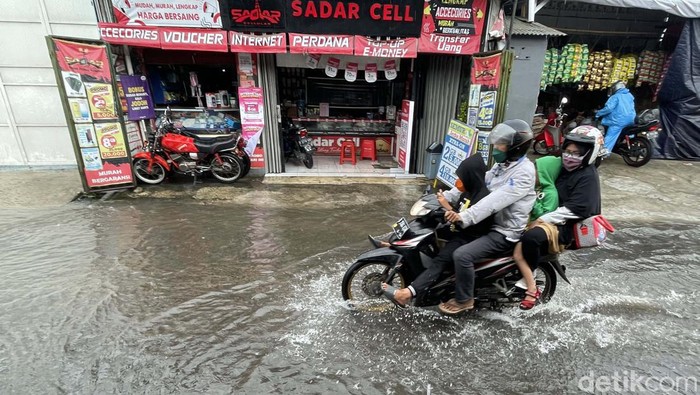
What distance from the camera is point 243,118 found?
762 cm

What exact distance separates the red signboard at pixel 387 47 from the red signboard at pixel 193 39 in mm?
2568

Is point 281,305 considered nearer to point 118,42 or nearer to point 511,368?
point 511,368

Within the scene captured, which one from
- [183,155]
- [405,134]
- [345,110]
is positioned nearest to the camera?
[183,155]

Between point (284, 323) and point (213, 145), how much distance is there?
15.7 ft

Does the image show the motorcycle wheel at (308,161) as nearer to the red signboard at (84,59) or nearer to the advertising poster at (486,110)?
the advertising poster at (486,110)

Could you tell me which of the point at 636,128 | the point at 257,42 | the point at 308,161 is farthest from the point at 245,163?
the point at 636,128

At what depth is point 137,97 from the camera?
24.1 ft

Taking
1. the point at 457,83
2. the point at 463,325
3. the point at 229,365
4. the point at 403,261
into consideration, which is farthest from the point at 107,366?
the point at 457,83

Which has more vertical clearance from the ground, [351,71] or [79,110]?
[351,71]

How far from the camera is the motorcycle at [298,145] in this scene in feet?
27.8

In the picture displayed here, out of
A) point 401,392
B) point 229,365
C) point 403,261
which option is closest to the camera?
point 401,392

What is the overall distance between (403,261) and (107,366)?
103 inches

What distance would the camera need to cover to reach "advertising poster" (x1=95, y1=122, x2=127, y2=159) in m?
6.24

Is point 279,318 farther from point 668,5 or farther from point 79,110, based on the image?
point 668,5
